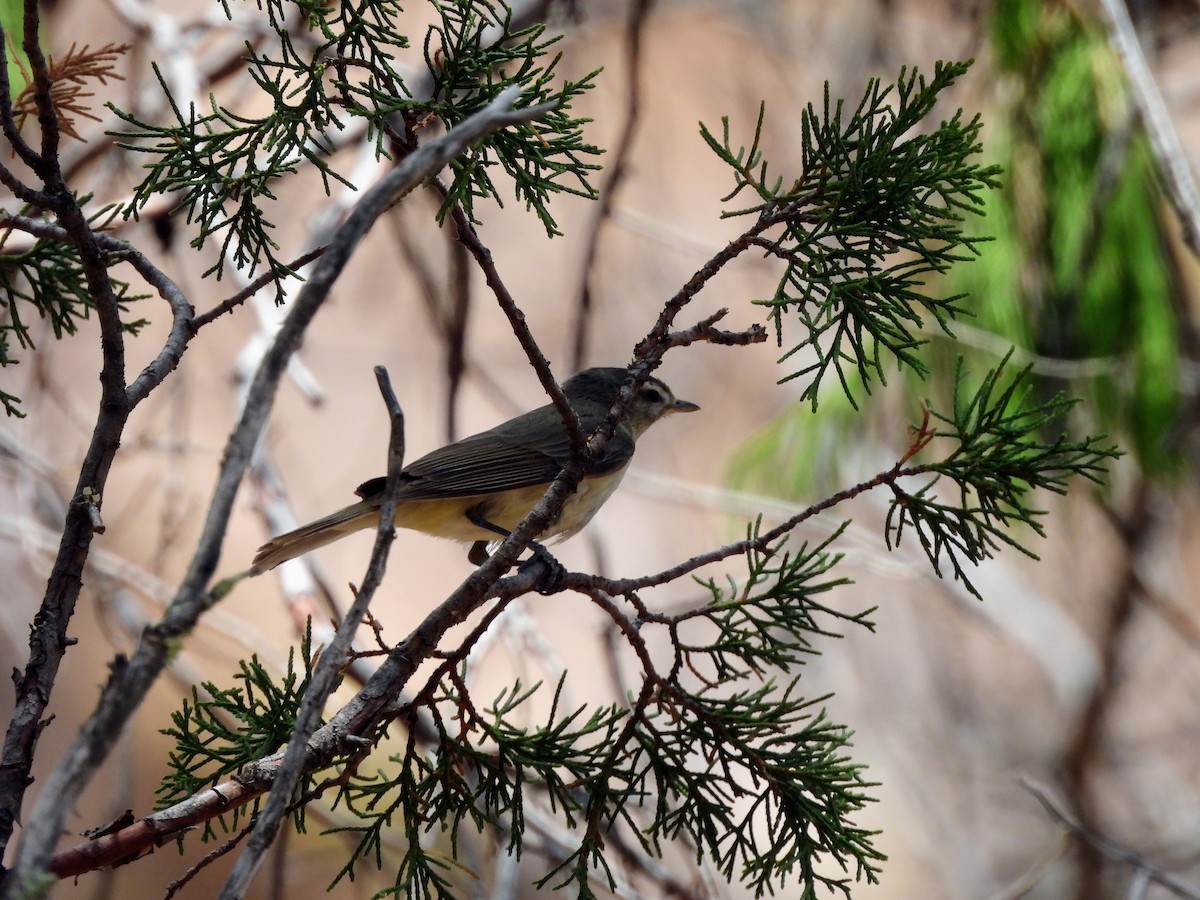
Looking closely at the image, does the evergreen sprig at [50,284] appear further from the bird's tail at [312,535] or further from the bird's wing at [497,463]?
the bird's wing at [497,463]

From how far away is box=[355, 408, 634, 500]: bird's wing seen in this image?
3.10m

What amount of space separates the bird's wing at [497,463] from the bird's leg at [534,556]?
4.2 inches

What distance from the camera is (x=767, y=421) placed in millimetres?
7320

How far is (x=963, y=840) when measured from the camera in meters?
6.56

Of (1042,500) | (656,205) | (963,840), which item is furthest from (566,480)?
(656,205)

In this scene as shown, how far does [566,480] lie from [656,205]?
248 inches

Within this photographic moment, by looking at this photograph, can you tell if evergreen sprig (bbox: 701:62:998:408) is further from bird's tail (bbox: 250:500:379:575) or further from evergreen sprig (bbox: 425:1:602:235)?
bird's tail (bbox: 250:500:379:575)

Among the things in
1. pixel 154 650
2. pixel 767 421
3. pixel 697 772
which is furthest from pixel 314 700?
pixel 767 421

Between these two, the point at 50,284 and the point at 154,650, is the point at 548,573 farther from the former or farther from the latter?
the point at 154,650

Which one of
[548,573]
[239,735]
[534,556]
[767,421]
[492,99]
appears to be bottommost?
[239,735]

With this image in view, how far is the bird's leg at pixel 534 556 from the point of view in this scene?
7.60 ft

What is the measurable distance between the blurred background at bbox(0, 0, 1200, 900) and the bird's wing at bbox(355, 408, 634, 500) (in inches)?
16.8

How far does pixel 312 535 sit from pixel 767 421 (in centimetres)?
500

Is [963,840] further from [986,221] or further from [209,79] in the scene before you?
[209,79]
